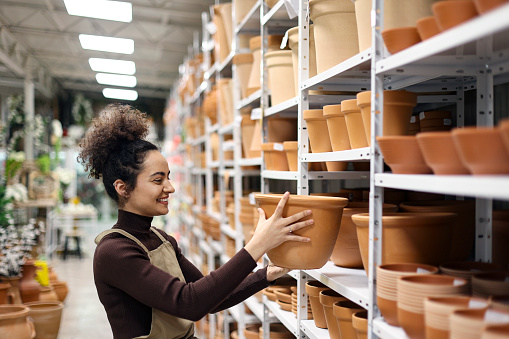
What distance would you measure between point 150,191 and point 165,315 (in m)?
0.50

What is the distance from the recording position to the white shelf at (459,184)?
0.91 m

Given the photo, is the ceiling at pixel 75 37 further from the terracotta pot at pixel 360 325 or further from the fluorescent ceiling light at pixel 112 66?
the terracotta pot at pixel 360 325

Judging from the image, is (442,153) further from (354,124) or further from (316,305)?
(316,305)

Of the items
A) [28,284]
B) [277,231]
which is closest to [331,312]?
[277,231]

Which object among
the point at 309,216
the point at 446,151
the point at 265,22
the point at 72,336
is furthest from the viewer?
the point at 72,336

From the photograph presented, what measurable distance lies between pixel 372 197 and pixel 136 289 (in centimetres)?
91

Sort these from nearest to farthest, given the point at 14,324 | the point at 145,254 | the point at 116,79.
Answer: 1. the point at 145,254
2. the point at 14,324
3. the point at 116,79

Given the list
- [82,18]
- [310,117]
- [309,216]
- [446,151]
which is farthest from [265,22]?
[82,18]

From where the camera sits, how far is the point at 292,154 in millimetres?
2463

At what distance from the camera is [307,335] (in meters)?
2.13

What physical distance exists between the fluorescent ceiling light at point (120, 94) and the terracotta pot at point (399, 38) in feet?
43.2

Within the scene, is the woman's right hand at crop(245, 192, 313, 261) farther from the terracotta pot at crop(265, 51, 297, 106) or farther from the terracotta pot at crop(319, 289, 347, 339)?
the terracotta pot at crop(265, 51, 297, 106)

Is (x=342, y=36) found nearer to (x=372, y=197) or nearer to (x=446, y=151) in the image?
(x=372, y=197)

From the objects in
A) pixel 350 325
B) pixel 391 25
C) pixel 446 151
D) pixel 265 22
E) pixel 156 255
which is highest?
pixel 265 22
